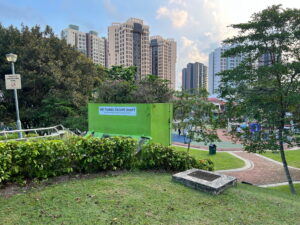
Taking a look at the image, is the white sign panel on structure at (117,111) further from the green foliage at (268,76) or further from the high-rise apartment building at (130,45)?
the high-rise apartment building at (130,45)

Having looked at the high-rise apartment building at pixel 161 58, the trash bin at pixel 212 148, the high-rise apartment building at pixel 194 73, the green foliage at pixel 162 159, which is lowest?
the trash bin at pixel 212 148

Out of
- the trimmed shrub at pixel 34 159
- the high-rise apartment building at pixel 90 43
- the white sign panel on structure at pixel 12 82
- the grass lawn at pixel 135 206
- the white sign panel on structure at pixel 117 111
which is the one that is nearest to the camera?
the grass lawn at pixel 135 206

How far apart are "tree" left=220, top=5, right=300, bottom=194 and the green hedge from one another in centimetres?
250

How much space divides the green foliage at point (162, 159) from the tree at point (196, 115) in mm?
3958

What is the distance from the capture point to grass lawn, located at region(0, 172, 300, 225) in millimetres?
2578

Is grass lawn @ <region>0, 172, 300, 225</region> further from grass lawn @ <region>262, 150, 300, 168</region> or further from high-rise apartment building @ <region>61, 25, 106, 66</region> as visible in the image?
high-rise apartment building @ <region>61, 25, 106, 66</region>

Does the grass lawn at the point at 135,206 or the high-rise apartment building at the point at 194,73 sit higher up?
the high-rise apartment building at the point at 194,73

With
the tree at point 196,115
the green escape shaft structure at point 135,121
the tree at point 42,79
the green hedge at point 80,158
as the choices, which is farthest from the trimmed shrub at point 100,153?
the tree at point 42,79

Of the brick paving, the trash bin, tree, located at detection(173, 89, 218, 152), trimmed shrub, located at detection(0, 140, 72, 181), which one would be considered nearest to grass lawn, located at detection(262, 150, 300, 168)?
the brick paving

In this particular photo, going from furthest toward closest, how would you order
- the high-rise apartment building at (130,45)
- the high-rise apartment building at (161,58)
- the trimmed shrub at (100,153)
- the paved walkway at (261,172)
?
1. the high-rise apartment building at (161,58)
2. the high-rise apartment building at (130,45)
3. the paved walkway at (261,172)
4. the trimmed shrub at (100,153)

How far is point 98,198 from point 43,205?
29.5 inches

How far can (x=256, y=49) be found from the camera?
666cm

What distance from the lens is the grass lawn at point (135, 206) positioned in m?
2.58

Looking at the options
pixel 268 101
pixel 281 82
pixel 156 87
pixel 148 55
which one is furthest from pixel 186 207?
pixel 148 55
